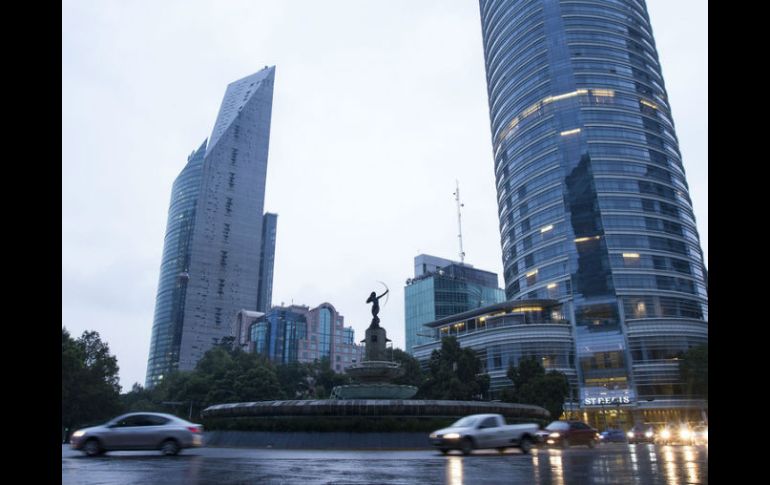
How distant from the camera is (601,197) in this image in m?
96.3

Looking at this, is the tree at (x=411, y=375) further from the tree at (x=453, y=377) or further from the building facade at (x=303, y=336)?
the building facade at (x=303, y=336)

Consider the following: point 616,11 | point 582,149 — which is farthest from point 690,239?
point 616,11

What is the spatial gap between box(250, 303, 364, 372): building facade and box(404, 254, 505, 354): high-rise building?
32044mm

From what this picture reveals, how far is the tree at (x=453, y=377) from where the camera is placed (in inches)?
2479

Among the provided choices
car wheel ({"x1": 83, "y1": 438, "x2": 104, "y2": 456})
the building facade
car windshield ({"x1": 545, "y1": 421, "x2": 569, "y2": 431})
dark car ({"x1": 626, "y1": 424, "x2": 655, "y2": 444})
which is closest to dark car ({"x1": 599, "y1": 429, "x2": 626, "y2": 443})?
dark car ({"x1": 626, "y1": 424, "x2": 655, "y2": 444})

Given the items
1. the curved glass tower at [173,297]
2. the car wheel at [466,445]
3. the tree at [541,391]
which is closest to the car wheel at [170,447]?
the car wheel at [466,445]

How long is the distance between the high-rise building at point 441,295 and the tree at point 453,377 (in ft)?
221

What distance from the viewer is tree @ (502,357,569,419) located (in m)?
62.6

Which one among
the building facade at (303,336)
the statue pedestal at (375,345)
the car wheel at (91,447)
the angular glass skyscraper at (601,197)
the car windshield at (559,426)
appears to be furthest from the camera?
the building facade at (303,336)

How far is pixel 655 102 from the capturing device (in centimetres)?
10875

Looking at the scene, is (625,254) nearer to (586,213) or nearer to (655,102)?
(586,213)

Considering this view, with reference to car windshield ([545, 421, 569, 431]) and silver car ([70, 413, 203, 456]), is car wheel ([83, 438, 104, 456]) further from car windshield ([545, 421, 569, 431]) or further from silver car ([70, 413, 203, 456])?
car windshield ([545, 421, 569, 431])

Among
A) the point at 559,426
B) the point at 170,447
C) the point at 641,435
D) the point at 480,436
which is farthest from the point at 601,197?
the point at 170,447

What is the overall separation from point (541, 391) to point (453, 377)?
1039 centimetres
